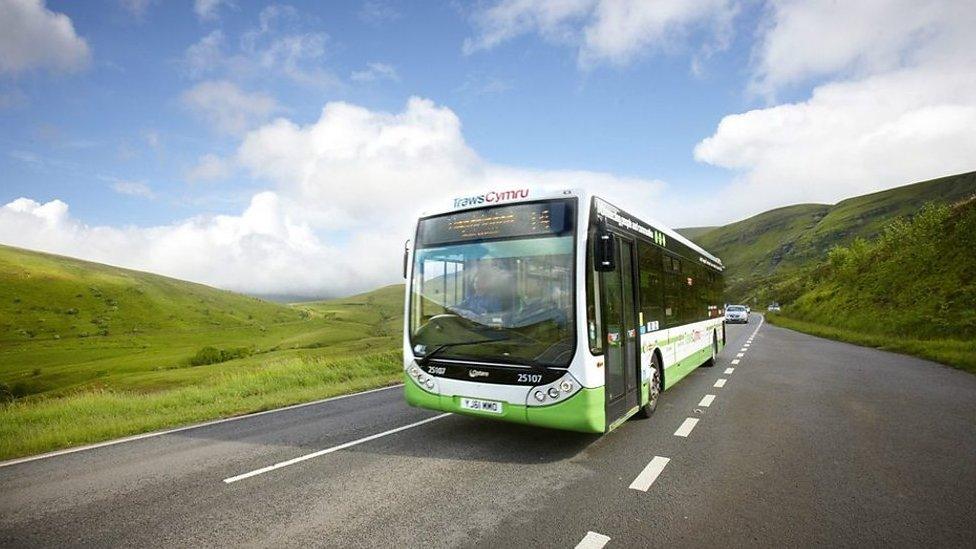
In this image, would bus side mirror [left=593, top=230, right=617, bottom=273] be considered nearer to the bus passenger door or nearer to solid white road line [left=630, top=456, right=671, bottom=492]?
the bus passenger door

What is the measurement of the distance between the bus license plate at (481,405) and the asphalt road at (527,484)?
585 mm

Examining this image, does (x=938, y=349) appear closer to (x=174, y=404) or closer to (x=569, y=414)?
(x=569, y=414)

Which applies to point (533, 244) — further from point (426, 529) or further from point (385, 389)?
point (385, 389)

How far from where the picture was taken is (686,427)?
22.9ft

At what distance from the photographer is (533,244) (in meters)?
5.98

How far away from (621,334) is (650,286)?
1843mm

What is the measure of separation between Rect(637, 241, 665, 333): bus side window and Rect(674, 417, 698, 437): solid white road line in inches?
59.1

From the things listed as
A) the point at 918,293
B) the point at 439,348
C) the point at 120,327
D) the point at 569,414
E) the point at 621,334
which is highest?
the point at 918,293

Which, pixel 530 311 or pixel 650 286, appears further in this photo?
pixel 650 286

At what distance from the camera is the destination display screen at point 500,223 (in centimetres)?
593

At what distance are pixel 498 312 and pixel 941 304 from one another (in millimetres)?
24601

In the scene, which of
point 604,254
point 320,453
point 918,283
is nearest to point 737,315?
point 918,283

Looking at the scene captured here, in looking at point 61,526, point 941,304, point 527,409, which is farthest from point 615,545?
point 941,304

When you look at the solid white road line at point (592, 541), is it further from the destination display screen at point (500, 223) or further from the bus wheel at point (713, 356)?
the bus wheel at point (713, 356)
